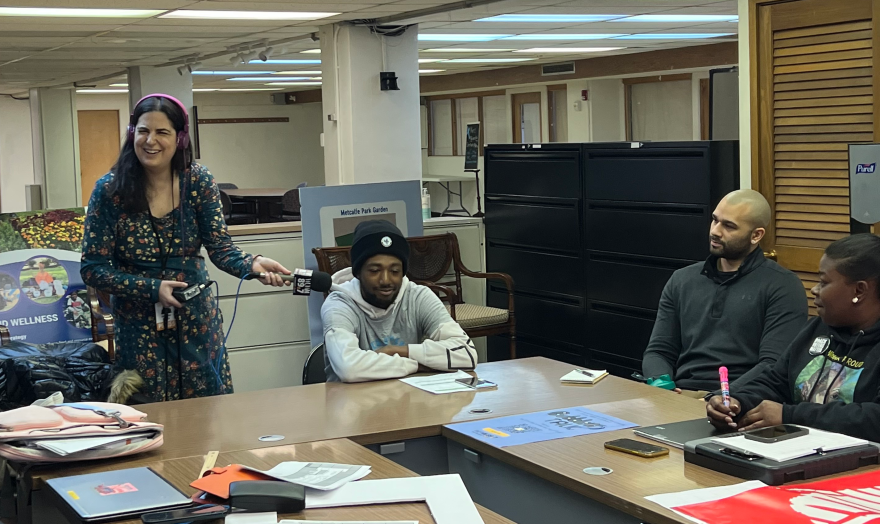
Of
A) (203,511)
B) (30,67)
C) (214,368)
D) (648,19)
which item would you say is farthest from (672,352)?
(30,67)

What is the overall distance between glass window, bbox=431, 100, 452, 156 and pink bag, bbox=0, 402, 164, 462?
46.6 feet

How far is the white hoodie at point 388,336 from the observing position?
10.9 feet

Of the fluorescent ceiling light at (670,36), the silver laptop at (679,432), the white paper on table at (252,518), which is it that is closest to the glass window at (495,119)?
the fluorescent ceiling light at (670,36)

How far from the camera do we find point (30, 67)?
10477 millimetres

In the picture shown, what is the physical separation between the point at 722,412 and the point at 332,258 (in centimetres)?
335

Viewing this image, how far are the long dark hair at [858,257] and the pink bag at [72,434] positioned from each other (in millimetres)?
1815

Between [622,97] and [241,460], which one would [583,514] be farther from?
[622,97]

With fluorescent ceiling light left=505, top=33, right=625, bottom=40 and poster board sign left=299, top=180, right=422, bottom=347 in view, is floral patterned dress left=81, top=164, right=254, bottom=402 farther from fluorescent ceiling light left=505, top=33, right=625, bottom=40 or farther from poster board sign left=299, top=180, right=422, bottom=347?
fluorescent ceiling light left=505, top=33, right=625, bottom=40

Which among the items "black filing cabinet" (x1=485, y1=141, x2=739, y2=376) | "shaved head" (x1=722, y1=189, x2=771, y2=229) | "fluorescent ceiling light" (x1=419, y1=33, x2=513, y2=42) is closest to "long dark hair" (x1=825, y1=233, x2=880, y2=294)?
"shaved head" (x1=722, y1=189, x2=771, y2=229)

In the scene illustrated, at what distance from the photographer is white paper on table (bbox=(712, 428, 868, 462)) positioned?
212cm

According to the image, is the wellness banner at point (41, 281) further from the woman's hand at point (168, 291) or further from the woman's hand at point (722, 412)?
the woman's hand at point (722, 412)

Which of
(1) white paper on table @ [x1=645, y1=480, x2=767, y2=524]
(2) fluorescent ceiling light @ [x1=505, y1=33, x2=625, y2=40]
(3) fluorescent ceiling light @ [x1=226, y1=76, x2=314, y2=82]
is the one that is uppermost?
(3) fluorescent ceiling light @ [x1=226, y1=76, x2=314, y2=82]

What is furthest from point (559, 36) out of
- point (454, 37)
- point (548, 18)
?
point (548, 18)

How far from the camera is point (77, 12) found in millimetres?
6238
